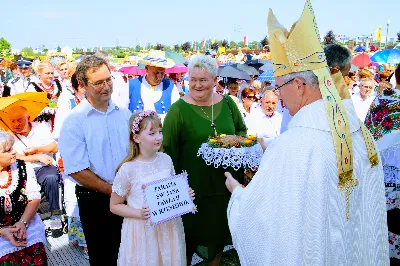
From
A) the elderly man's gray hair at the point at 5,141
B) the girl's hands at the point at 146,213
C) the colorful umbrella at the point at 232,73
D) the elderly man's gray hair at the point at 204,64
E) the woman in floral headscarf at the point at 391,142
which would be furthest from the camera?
the colorful umbrella at the point at 232,73

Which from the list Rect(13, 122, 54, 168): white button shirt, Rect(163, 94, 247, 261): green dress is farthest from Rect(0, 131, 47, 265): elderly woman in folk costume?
Rect(13, 122, 54, 168): white button shirt

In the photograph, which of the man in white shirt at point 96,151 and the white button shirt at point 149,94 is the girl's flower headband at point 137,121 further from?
the white button shirt at point 149,94

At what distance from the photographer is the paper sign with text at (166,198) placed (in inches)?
111

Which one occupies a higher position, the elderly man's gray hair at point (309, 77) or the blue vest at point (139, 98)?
the elderly man's gray hair at point (309, 77)

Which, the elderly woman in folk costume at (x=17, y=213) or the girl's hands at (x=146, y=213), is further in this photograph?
the elderly woman in folk costume at (x=17, y=213)

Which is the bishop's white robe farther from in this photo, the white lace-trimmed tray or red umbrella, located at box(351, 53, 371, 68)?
red umbrella, located at box(351, 53, 371, 68)

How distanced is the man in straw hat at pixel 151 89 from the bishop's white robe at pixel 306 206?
3545 millimetres

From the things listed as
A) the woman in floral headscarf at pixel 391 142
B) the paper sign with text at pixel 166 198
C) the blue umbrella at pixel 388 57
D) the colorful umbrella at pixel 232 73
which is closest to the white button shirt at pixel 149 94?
the paper sign with text at pixel 166 198

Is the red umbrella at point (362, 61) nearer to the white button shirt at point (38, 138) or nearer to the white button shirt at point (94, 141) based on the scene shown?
the white button shirt at point (38, 138)

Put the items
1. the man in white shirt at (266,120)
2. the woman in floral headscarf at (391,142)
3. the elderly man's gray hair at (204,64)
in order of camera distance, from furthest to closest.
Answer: the man in white shirt at (266,120) < the elderly man's gray hair at (204,64) < the woman in floral headscarf at (391,142)

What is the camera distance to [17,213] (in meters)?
3.22

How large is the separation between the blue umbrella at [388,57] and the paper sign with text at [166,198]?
12.5 metres

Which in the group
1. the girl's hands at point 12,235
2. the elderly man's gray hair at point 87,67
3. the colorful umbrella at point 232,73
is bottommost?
the girl's hands at point 12,235

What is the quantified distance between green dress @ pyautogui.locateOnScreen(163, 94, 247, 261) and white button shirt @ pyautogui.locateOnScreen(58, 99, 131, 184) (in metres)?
0.50
